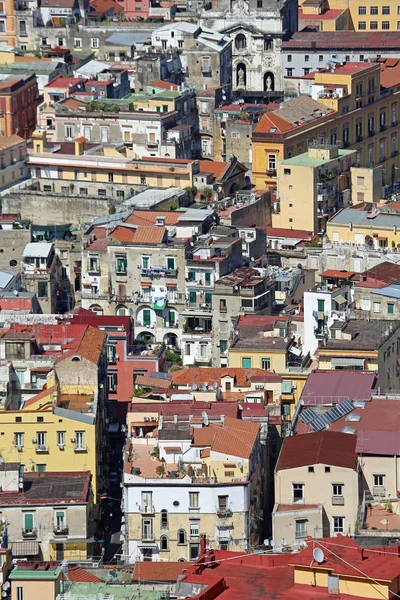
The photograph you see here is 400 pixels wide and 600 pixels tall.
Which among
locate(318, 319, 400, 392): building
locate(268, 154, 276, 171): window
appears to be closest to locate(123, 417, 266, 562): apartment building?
locate(318, 319, 400, 392): building

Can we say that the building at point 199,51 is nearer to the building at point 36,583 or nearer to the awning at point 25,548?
the awning at point 25,548

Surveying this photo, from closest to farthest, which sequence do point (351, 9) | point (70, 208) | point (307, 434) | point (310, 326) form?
point (307, 434) < point (310, 326) < point (70, 208) < point (351, 9)

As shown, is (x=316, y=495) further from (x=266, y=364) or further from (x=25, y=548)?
(x=266, y=364)

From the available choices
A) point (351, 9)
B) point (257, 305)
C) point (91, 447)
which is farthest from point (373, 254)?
point (351, 9)

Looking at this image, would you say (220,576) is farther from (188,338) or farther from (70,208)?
(70,208)

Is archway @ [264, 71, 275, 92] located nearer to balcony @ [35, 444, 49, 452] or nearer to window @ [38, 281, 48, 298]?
window @ [38, 281, 48, 298]

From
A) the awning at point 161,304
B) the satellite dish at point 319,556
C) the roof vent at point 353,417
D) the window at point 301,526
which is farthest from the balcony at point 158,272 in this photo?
the satellite dish at point 319,556

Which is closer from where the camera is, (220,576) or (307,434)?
(220,576)
